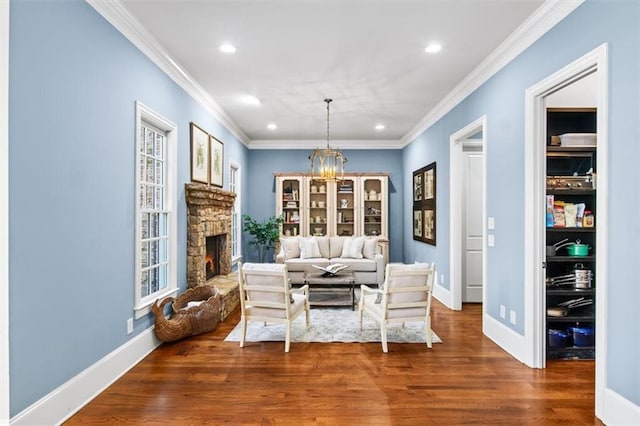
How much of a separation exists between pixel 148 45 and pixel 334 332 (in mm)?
3443

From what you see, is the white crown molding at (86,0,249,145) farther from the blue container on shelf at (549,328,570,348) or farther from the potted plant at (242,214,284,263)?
the blue container on shelf at (549,328,570,348)

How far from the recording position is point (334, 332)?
4.33 meters

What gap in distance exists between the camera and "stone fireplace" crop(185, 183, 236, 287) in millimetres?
4711

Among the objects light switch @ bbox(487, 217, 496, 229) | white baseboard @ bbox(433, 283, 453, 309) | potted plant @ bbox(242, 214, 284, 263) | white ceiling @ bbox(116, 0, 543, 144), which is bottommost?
white baseboard @ bbox(433, 283, 453, 309)

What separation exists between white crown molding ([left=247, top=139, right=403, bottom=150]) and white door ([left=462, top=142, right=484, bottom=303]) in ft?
9.74

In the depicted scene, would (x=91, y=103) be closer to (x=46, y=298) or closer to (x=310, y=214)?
(x=46, y=298)

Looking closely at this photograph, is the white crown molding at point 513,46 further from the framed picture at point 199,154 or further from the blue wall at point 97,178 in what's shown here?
the framed picture at point 199,154

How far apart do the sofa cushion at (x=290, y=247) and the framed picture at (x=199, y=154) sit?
93.8 inches

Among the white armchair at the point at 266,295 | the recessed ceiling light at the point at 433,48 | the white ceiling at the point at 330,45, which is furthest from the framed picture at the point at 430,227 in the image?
the white armchair at the point at 266,295

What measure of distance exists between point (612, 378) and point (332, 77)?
12.6 ft

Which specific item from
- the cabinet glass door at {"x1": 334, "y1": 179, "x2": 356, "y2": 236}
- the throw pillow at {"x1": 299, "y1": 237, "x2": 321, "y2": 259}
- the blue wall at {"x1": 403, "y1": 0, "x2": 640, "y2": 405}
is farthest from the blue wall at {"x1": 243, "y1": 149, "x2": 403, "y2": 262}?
the blue wall at {"x1": 403, "y1": 0, "x2": 640, "y2": 405}

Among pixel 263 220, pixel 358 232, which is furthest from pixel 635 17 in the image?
pixel 263 220

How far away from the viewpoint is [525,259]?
135 inches

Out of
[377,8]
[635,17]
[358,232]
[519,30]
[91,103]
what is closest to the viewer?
[635,17]
